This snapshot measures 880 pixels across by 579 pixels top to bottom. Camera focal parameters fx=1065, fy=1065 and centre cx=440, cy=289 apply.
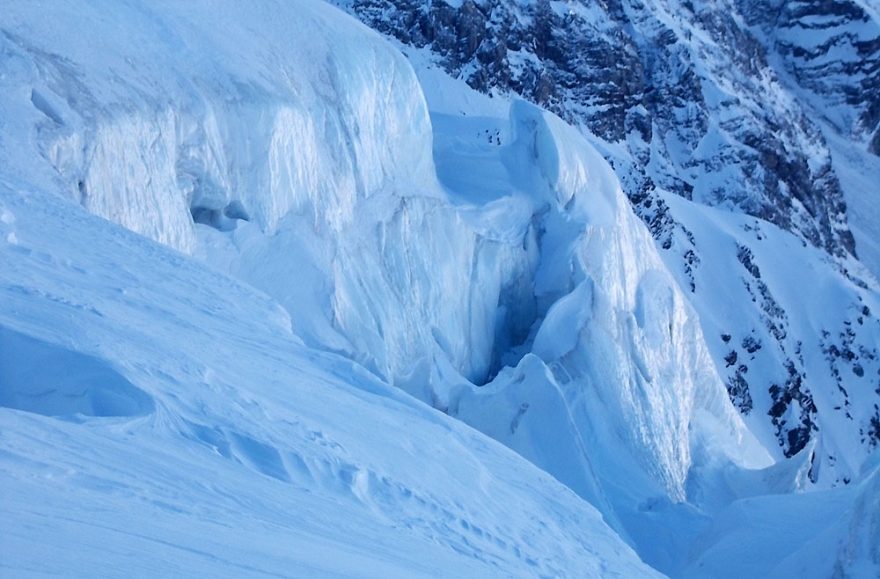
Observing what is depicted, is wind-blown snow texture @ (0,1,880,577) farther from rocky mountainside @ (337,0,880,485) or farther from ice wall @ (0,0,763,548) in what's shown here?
rocky mountainside @ (337,0,880,485)

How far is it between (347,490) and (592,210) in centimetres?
1088

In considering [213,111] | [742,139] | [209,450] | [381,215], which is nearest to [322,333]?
[381,215]

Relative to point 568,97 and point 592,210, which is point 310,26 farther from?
point 568,97

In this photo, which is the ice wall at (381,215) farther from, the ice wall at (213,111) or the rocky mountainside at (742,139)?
the rocky mountainside at (742,139)

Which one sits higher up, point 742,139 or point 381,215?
point 381,215

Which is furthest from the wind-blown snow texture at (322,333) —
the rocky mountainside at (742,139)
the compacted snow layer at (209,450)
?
the rocky mountainside at (742,139)

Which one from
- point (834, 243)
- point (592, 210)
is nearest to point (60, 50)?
point (592, 210)

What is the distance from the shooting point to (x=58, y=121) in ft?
25.2

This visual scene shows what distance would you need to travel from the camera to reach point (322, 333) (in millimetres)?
10805

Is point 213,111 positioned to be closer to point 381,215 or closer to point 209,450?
point 381,215

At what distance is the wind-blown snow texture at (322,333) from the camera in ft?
13.0

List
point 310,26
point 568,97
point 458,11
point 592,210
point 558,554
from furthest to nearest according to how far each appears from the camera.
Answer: point 568,97 → point 458,11 → point 592,210 → point 310,26 → point 558,554

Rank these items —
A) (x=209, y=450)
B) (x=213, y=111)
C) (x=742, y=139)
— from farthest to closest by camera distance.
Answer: (x=742, y=139) → (x=213, y=111) → (x=209, y=450)

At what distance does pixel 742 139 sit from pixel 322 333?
33.1 m
